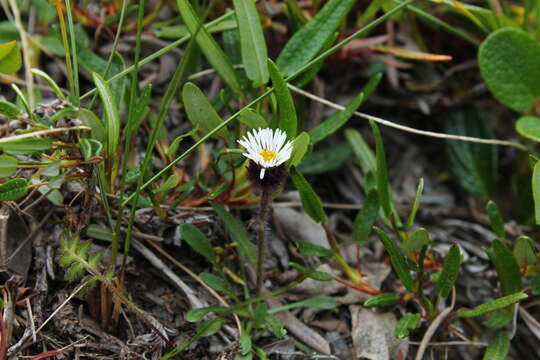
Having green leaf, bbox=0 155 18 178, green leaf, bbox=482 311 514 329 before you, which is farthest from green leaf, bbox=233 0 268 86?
green leaf, bbox=482 311 514 329

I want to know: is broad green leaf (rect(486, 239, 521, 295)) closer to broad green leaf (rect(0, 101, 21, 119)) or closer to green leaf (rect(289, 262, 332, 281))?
green leaf (rect(289, 262, 332, 281))

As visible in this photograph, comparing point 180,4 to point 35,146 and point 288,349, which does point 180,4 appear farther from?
point 288,349

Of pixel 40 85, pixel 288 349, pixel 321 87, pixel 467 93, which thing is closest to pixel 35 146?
pixel 40 85

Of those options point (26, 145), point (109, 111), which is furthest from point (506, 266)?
point (26, 145)

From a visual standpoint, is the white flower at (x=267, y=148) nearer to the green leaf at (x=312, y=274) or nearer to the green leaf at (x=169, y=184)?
the green leaf at (x=169, y=184)

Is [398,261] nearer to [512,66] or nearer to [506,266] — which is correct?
[506,266]

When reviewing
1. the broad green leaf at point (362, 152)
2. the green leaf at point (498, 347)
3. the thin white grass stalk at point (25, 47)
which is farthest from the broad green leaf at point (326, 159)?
the thin white grass stalk at point (25, 47)
